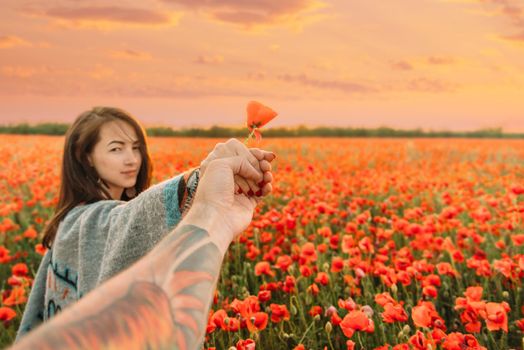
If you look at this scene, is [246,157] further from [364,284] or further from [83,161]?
[364,284]

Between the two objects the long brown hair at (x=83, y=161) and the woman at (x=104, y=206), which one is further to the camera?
the long brown hair at (x=83, y=161)

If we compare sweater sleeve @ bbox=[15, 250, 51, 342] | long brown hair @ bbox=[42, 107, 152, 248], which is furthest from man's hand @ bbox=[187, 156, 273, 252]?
sweater sleeve @ bbox=[15, 250, 51, 342]

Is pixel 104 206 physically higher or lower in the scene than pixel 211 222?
lower

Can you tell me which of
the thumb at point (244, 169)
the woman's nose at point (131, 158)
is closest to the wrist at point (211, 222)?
the thumb at point (244, 169)

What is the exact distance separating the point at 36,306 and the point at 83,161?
0.63m

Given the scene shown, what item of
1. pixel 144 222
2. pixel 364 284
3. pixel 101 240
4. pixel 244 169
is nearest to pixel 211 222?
pixel 244 169

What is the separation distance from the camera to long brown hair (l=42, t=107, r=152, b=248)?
2.35 m

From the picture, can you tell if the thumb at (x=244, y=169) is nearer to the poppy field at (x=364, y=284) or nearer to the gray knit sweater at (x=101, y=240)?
the gray knit sweater at (x=101, y=240)

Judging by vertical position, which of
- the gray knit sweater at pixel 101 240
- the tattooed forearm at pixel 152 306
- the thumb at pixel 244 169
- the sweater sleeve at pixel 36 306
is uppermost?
the thumb at pixel 244 169

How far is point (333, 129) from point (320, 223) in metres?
28.9

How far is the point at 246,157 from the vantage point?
1.43m

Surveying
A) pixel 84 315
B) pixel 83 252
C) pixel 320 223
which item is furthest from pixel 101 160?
pixel 320 223

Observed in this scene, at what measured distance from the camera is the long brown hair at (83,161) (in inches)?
92.4

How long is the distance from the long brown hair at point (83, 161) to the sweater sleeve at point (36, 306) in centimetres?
16
